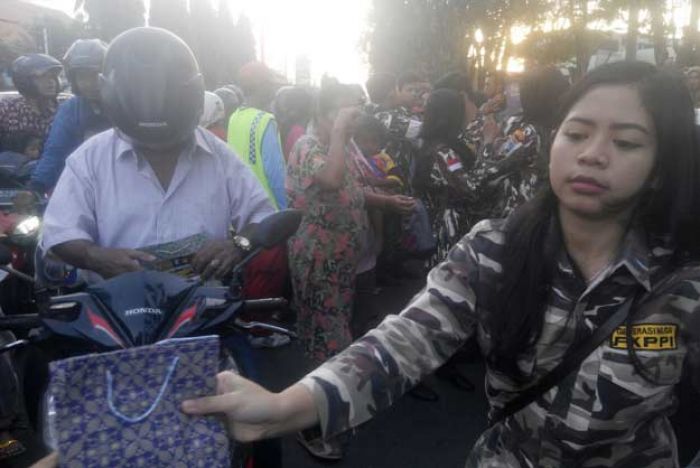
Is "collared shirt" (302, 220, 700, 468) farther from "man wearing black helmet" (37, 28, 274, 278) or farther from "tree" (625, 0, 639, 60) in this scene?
"tree" (625, 0, 639, 60)

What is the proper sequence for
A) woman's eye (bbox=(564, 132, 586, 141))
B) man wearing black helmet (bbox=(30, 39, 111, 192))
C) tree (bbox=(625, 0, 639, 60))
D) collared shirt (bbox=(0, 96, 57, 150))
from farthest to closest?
tree (bbox=(625, 0, 639, 60))
collared shirt (bbox=(0, 96, 57, 150))
man wearing black helmet (bbox=(30, 39, 111, 192))
woman's eye (bbox=(564, 132, 586, 141))

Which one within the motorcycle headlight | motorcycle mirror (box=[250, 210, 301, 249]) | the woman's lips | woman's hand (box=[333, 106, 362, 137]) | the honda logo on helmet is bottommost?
the motorcycle headlight

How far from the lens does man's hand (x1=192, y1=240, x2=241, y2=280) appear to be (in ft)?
6.77

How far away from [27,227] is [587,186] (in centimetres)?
224

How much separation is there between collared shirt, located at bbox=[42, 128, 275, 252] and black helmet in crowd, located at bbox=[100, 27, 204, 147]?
121mm

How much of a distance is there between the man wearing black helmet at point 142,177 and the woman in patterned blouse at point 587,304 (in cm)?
87

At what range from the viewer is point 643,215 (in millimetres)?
1440

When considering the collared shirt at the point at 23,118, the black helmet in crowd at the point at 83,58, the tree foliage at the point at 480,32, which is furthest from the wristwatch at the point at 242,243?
the tree foliage at the point at 480,32

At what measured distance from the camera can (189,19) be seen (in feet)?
150

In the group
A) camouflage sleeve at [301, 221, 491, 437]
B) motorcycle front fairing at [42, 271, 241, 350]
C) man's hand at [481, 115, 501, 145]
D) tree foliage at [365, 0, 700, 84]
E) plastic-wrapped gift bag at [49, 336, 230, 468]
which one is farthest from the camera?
tree foliage at [365, 0, 700, 84]

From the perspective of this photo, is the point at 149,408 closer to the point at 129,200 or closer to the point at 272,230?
the point at 272,230

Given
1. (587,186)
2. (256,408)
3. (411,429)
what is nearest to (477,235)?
(587,186)

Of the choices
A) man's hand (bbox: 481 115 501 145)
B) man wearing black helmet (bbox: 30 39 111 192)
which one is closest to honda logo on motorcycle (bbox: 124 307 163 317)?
man wearing black helmet (bbox: 30 39 111 192)

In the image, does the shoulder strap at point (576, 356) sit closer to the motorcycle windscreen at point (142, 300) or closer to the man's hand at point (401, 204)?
the motorcycle windscreen at point (142, 300)
